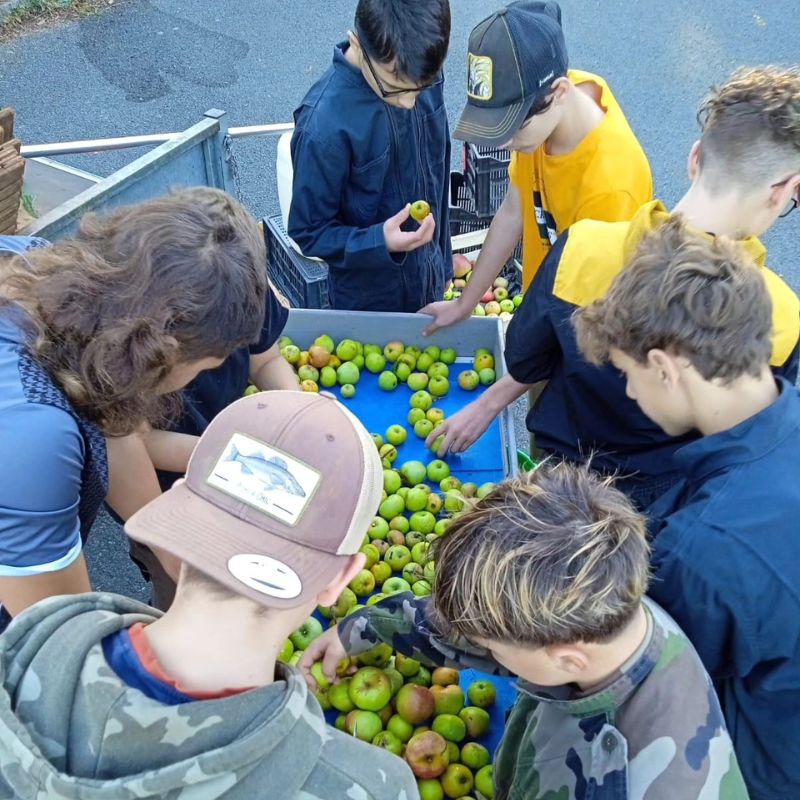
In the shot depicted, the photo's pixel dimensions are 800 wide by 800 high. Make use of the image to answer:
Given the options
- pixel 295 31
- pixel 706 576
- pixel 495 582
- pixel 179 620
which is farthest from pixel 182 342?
pixel 295 31

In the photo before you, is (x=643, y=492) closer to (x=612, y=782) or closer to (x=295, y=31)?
(x=612, y=782)

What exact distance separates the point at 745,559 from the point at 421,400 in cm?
178

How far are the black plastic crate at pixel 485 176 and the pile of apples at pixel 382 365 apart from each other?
1.33 m

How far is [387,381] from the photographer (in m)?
3.40

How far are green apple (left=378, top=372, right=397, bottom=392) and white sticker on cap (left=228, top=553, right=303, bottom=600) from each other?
2233 mm

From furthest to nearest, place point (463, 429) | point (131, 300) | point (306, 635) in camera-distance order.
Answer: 1. point (463, 429)
2. point (306, 635)
3. point (131, 300)

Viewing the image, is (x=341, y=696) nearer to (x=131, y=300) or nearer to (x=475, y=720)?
(x=475, y=720)

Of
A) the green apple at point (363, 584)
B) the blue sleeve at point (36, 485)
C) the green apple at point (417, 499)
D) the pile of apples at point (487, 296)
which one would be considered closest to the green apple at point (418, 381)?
the green apple at point (417, 499)

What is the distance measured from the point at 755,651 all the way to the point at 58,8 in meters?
9.29

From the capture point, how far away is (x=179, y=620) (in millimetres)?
1220

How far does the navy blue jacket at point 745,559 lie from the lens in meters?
1.64

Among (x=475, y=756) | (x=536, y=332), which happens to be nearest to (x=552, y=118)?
(x=536, y=332)

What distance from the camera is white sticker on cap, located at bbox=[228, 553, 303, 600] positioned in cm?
118

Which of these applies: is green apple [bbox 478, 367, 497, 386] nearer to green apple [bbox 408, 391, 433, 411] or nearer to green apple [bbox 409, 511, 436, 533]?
green apple [bbox 408, 391, 433, 411]
